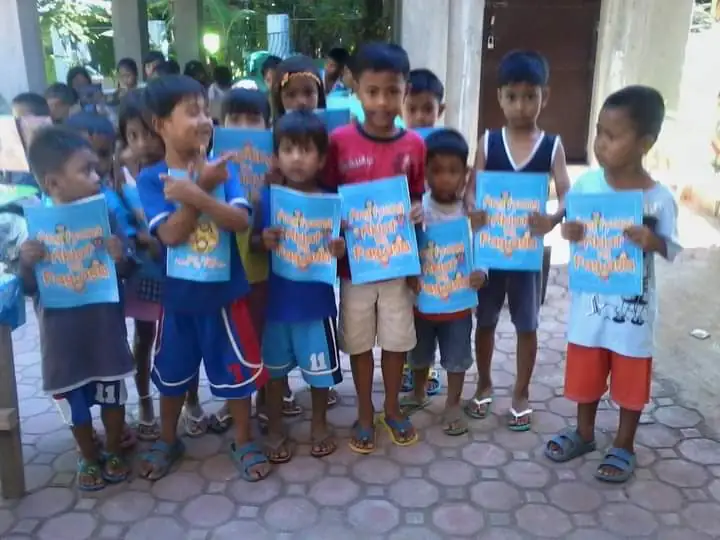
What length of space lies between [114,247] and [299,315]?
2.52ft

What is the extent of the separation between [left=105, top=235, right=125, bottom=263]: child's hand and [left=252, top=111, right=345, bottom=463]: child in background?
1.70 ft

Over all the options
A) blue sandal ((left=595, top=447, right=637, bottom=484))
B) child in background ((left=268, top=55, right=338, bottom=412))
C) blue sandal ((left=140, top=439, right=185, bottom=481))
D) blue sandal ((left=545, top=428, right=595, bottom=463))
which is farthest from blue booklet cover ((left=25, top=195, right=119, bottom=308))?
blue sandal ((left=595, top=447, right=637, bottom=484))

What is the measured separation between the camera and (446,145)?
9.59 feet

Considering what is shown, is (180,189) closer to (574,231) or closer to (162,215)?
(162,215)

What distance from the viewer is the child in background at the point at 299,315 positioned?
9.07 feet

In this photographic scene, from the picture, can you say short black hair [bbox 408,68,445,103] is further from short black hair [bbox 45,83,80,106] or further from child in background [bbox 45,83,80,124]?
short black hair [bbox 45,83,80,106]

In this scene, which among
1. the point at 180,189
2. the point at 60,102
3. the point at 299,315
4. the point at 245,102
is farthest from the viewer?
the point at 60,102

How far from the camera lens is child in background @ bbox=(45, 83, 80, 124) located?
5180 mm

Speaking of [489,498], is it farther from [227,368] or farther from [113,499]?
[113,499]

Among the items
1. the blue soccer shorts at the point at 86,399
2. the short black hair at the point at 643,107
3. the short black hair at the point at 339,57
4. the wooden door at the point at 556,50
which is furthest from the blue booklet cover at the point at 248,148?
the wooden door at the point at 556,50

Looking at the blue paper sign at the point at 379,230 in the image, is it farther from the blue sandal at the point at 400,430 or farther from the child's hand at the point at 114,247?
the child's hand at the point at 114,247

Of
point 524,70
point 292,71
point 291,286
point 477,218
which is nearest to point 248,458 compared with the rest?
point 291,286

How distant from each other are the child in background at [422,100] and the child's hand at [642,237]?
119 cm

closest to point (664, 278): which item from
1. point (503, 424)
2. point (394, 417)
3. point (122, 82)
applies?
point (503, 424)
